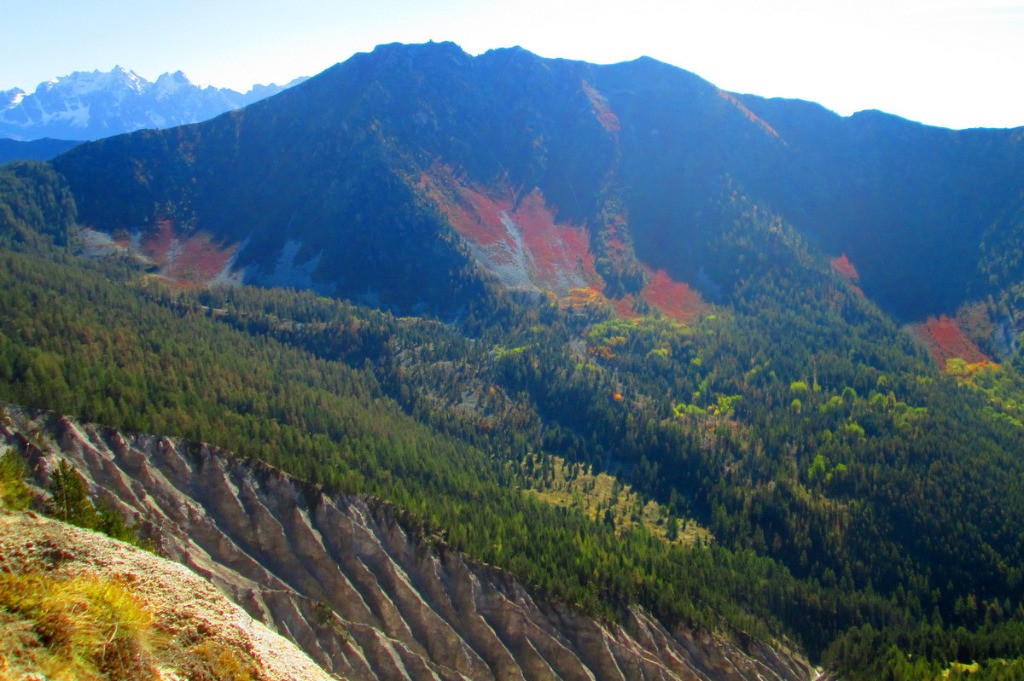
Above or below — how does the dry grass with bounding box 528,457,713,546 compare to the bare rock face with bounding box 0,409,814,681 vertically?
below

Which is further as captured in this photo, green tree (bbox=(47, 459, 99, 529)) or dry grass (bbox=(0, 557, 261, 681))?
green tree (bbox=(47, 459, 99, 529))

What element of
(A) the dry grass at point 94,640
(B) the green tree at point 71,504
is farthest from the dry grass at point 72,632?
(B) the green tree at point 71,504

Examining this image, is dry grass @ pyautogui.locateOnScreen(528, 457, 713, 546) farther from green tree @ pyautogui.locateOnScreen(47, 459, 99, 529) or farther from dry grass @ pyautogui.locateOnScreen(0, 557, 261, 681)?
dry grass @ pyautogui.locateOnScreen(0, 557, 261, 681)

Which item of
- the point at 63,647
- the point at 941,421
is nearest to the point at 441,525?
the point at 63,647

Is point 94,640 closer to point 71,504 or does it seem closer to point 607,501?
point 71,504

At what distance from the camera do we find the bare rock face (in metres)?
75.2

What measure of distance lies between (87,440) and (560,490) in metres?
91.2

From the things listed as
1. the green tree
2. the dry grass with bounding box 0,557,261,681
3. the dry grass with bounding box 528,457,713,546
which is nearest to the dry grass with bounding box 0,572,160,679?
the dry grass with bounding box 0,557,261,681

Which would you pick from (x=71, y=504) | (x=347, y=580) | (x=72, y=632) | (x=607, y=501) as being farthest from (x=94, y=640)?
(x=607, y=501)

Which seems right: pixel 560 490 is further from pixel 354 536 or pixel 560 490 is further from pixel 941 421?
pixel 941 421

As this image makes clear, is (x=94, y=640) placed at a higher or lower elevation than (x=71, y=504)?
higher

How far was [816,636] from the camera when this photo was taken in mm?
109438

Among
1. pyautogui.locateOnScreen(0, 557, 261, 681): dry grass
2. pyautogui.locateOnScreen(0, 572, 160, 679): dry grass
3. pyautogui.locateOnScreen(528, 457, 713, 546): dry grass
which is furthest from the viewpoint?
pyautogui.locateOnScreen(528, 457, 713, 546): dry grass

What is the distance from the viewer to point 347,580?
3209 inches
